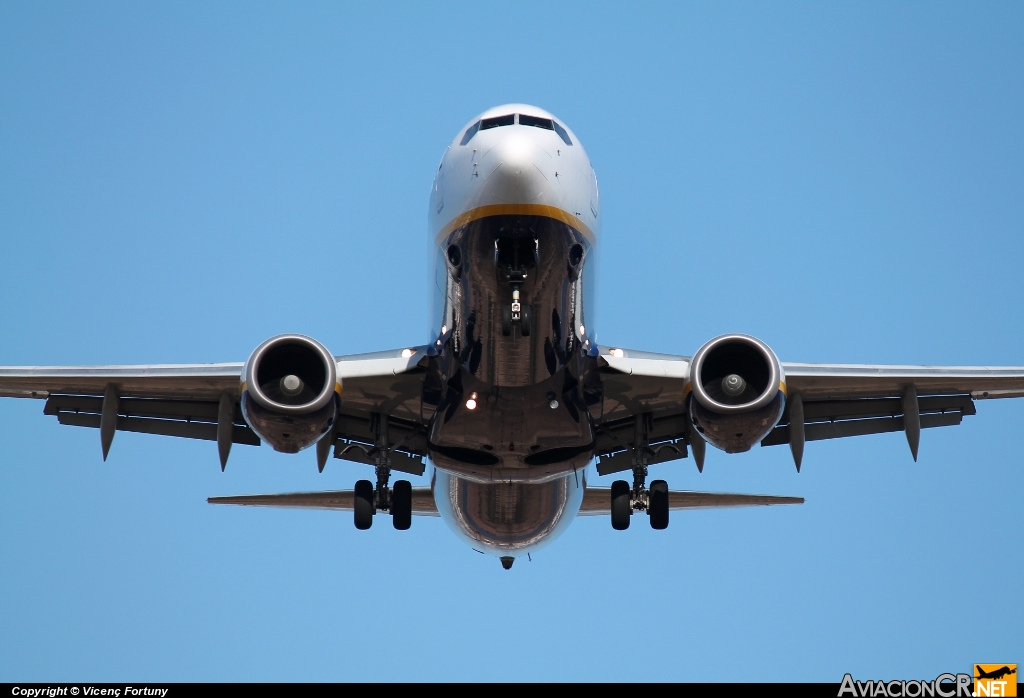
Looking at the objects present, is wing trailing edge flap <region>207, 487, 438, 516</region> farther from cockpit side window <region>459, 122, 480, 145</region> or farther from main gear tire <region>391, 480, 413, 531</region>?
cockpit side window <region>459, 122, 480, 145</region>

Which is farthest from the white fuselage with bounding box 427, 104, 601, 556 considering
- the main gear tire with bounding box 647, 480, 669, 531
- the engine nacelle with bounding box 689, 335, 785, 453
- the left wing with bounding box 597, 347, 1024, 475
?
the engine nacelle with bounding box 689, 335, 785, 453

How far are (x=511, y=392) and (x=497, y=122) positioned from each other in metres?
3.99

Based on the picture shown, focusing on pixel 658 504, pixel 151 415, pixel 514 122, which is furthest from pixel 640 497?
pixel 151 415

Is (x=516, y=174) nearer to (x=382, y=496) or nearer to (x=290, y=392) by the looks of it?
(x=290, y=392)

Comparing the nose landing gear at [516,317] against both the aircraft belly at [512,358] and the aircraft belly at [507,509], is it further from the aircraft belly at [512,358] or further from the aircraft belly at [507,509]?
the aircraft belly at [507,509]

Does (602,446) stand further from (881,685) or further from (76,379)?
(76,379)

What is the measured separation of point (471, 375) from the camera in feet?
61.0

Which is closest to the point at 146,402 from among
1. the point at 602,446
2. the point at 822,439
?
the point at 602,446

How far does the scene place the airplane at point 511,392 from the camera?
17.1 metres

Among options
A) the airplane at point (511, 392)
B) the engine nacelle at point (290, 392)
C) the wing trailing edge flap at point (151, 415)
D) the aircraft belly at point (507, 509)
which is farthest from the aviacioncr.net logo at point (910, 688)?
the wing trailing edge flap at point (151, 415)

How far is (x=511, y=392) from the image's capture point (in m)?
18.8

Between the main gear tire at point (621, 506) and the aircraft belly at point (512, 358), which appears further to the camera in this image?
the main gear tire at point (621, 506)

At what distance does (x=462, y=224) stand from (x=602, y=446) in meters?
6.27

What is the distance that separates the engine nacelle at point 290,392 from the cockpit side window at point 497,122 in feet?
12.8
